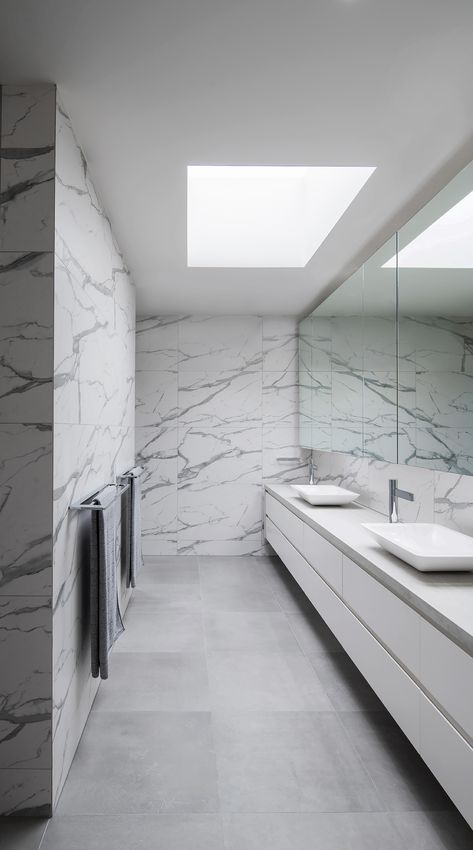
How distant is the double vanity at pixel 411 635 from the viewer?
57.3 inches

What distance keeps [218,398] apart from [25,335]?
138 inches

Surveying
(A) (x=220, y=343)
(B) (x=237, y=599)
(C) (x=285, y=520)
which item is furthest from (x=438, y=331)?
(A) (x=220, y=343)

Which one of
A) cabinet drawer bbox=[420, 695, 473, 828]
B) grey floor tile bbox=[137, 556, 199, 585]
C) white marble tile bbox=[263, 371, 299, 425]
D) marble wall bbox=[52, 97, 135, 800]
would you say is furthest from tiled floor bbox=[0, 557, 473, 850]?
white marble tile bbox=[263, 371, 299, 425]

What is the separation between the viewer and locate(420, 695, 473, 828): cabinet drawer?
1414 millimetres

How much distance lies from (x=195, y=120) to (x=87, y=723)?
246cm

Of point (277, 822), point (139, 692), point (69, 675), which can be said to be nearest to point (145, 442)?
point (139, 692)

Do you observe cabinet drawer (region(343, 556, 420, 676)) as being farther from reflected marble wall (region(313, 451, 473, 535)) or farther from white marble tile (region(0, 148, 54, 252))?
white marble tile (region(0, 148, 54, 252))

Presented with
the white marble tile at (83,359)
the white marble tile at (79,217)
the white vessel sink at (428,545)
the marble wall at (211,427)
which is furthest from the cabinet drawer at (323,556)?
the marble wall at (211,427)

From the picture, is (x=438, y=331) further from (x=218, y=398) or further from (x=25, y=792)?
(x=218, y=398)

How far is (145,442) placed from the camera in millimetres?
5195

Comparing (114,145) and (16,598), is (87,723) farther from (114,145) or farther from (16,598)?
(114,145)

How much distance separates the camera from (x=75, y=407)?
2082 mm

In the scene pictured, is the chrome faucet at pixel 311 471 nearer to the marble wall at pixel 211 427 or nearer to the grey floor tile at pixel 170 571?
the marble wall at pixel 211 427

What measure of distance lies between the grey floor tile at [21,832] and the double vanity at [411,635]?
1203mm
